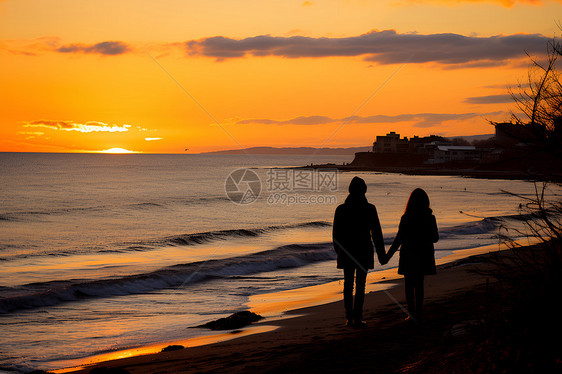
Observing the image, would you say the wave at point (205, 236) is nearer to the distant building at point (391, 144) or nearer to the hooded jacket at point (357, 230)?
the hooded jacket at point (357, 230)

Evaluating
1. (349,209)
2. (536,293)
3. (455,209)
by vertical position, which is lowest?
(455,209)

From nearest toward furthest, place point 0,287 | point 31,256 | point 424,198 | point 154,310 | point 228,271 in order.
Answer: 1. point 424,198
2. point 154,310
3. point 0,287
4. point 228,271
5. point 31,256

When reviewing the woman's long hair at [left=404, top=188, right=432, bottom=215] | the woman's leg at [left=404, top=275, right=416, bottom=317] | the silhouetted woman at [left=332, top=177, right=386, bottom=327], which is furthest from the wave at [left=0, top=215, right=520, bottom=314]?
the silhouetted woman at [left=332, top=177, right=386, bottom=327]

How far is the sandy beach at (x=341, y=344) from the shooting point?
5719mm

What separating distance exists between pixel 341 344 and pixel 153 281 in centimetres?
1089

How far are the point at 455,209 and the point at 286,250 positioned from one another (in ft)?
83.0

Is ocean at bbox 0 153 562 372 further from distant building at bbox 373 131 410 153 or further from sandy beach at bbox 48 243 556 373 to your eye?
distant building at bbox 373 131 410 153

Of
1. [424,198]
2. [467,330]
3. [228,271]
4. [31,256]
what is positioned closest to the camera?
[467,330]

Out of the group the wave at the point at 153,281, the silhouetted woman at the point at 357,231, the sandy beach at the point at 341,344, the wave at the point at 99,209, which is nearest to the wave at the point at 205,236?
the wave at the point at 153,281

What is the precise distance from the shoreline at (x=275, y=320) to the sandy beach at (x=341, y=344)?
0.09 ft

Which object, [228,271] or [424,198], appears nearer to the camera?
[424,198]

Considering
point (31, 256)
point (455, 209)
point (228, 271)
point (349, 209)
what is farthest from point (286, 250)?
point (455, 209)

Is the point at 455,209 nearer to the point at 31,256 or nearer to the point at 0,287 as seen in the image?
the point at 31,256

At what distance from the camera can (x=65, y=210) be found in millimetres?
43938
